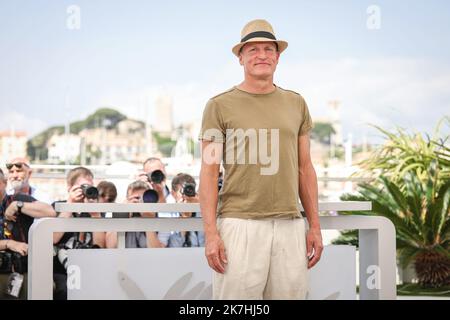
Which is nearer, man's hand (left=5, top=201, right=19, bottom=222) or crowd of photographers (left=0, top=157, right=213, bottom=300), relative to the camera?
crowd of photographers (left=0, top=157, right=213, bottom=300)

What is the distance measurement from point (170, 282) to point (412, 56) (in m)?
30.1

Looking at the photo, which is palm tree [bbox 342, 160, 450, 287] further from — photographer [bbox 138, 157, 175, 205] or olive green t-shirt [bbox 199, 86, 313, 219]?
olive green t-shirt [bbox 199, 86, 313, 219]

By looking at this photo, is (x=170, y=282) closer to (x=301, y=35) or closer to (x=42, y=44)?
(x=301, y=35)

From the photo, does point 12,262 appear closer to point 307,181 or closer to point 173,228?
point 173,228

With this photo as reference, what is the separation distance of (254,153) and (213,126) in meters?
0.16

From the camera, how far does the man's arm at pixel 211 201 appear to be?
2.52 m

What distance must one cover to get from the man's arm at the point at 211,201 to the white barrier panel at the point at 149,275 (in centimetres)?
70

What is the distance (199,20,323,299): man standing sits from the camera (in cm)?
252

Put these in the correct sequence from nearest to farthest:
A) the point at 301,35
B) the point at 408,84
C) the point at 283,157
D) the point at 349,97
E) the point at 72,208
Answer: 1. the point at 283,157
2. the point at 72,208
3. the point at 408,84
4. the point at 301,35
5. the point at 349,97

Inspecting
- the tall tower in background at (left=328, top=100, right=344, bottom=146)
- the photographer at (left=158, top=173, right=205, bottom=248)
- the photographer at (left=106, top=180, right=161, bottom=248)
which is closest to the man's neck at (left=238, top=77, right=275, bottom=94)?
the photographer at (left=106, top=180, right=161, bottom=248)

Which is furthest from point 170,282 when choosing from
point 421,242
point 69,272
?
point 421,242

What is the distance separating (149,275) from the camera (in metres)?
3.19

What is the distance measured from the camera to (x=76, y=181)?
5312 millimetres

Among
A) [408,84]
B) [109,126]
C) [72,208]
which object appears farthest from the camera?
[109,126]
